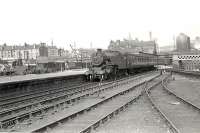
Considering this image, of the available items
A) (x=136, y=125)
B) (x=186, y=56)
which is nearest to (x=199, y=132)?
(x=136, y=125)

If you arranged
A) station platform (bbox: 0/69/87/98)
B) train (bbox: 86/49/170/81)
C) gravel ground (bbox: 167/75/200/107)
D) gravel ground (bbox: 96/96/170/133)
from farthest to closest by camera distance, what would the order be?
1. train (bbox: 86/49/170/81)
2. station platform (bbox: 0/69/87/98)
3. gravel ground (bbox: 167/75/200/107)
4. gravel ground (bbox: 96/96/170/133)

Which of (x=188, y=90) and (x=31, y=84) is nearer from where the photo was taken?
(x=188, y=90)

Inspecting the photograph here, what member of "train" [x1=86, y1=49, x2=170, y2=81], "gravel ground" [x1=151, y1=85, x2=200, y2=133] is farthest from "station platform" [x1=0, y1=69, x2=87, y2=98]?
"gravel ground" [x1=151, y1=85, x2=200, y2=133]

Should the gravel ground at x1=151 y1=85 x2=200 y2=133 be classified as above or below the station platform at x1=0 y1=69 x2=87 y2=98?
below

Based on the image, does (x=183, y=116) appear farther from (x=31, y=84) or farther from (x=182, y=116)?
(x=31, y=84)

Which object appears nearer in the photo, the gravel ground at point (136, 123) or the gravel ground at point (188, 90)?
the gravel ground at point (136, 123)

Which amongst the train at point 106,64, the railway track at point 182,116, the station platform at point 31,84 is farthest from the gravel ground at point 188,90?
the station platform at point 31,84

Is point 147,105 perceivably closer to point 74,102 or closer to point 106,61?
point 74,102

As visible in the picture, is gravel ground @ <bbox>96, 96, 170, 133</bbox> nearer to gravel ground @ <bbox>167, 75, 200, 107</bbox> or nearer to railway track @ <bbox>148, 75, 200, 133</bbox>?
railway track @ <bbox>148, 75, 200, 133</bbox>

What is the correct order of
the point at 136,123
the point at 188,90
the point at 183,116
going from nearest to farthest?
the point at 136,123
the point at 183,116
the point at 188,90

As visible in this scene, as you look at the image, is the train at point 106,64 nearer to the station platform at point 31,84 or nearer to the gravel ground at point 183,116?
the station platform at point 31,84

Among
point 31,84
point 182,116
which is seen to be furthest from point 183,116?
point 31,84

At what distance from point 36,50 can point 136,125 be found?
550 feet

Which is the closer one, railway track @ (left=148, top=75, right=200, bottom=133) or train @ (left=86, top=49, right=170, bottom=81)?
railway track @ (left=148, top=75, right=200, bottom=133)
